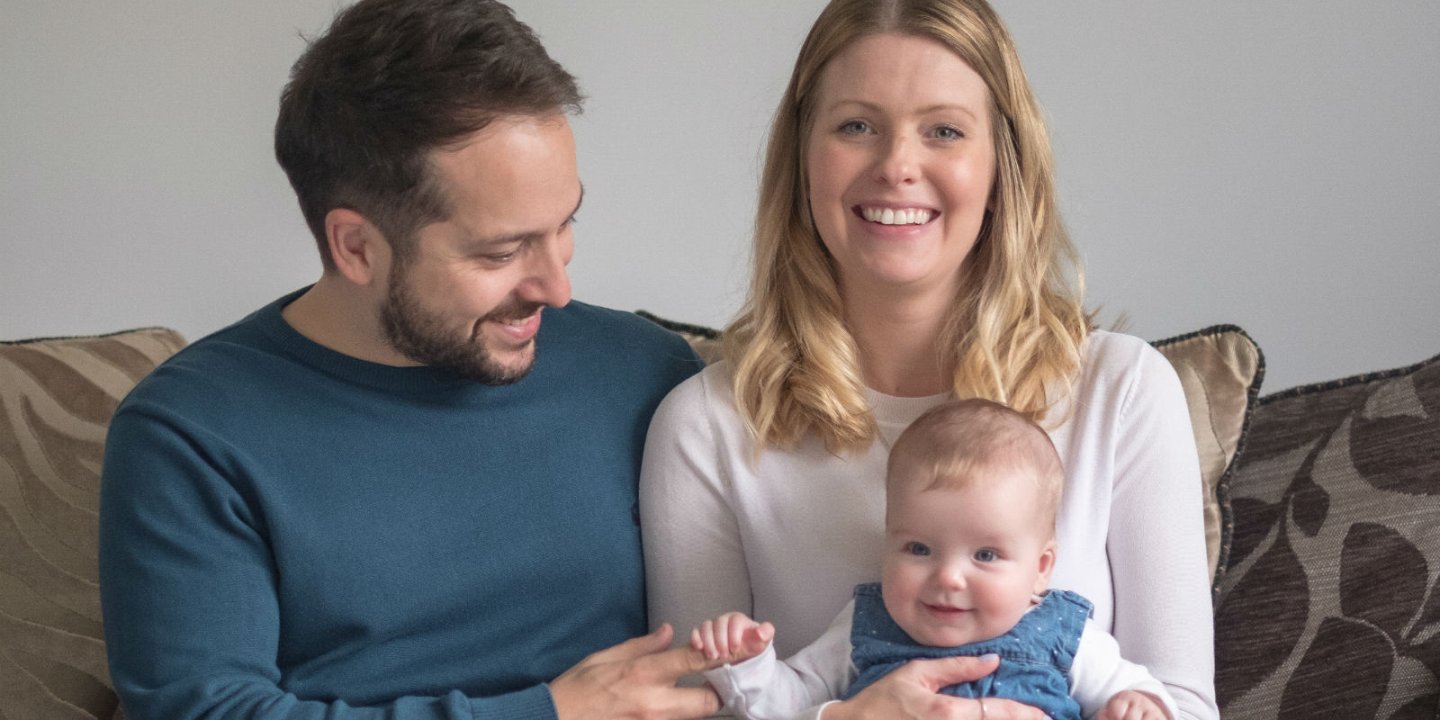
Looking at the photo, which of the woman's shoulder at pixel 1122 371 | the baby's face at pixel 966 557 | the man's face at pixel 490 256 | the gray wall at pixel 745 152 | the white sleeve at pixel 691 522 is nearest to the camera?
the baby's face at pixel 966 557

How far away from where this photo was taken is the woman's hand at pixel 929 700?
71.2 inches

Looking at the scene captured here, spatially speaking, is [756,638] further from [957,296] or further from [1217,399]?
[1217,399]

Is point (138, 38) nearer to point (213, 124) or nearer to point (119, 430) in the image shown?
point (213, 124)

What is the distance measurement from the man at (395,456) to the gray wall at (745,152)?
3.52ft

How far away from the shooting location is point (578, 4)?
3104 millimetres

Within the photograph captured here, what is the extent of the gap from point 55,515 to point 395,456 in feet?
2.26

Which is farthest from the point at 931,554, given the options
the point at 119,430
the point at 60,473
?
the point at 60,473

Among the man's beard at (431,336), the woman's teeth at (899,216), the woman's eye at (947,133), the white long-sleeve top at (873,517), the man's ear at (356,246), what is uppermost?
the woman's eye at (947,133)

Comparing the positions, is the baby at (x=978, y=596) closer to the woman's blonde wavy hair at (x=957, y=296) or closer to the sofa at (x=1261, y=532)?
the woman's blonde wavy hair at (x=957, y=296)

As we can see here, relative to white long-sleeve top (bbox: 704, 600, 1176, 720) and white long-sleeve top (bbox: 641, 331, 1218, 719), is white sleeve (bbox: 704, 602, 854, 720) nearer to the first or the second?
white long-sleeve top (bbox: 704, 600, 1176, 720)

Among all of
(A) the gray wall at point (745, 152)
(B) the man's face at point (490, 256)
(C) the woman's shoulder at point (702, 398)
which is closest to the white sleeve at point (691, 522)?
(C) the woman's shoulder at point (702, 398)

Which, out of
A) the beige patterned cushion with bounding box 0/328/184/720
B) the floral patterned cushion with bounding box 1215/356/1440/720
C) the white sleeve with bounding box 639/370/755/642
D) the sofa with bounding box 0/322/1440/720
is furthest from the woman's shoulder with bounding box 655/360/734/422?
the beige patterned cushion with bounding box 0/328/184/720

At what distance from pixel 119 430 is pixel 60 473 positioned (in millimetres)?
528

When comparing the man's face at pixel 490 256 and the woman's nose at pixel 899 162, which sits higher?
the woman's nose at pixel 899 162
